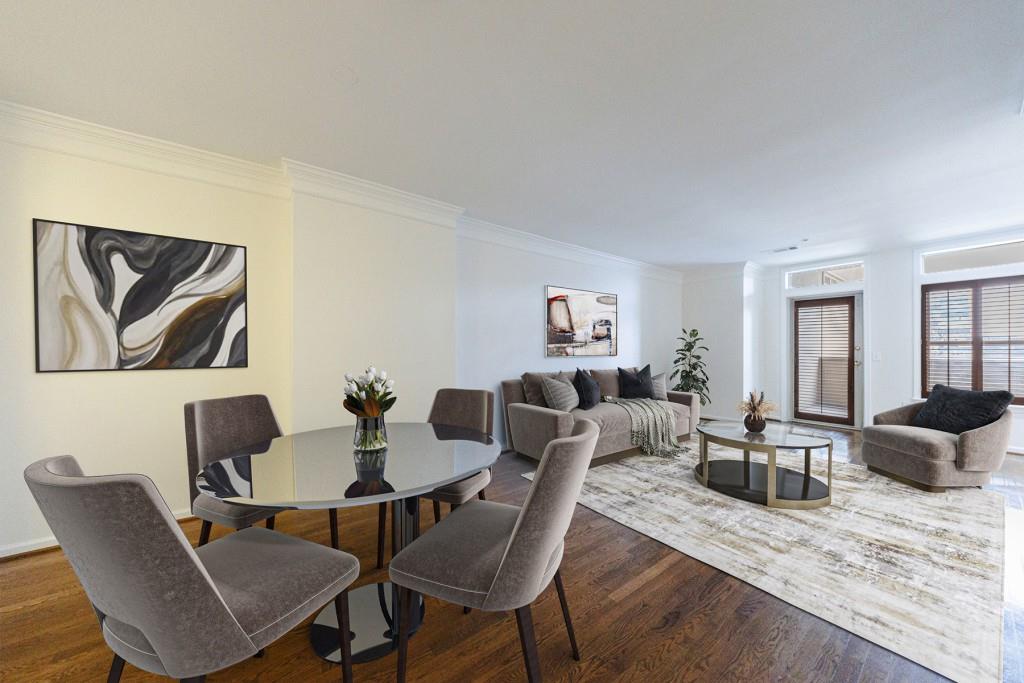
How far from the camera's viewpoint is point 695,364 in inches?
255

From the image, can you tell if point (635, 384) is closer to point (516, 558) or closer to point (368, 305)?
point (368, 305)

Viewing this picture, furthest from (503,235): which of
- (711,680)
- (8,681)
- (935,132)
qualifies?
(8,681)

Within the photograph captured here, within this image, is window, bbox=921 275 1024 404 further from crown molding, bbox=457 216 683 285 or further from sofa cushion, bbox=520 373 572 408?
sofa cushion, bbox=520 373 572 408

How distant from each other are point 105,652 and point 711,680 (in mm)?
2388

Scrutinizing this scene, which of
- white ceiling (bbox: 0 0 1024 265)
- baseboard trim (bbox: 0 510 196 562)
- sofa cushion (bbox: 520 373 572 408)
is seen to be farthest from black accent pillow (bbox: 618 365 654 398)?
baseboard trim (bbox: 0 510 196 562)

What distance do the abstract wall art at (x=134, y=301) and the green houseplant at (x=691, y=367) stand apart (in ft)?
19.8

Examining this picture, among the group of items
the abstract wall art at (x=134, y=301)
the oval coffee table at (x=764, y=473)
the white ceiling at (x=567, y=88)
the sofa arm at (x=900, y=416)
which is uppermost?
the white ceiling at (x=567, y=88)

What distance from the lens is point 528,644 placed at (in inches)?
48.3

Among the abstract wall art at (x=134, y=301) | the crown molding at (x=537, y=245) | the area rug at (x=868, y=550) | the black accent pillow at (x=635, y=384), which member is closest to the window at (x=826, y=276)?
the crown molding at (x=537, y=245)

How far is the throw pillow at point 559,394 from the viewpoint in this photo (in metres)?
4.23

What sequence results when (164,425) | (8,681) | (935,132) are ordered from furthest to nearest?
(164,425) < (935,132) < (8,681)

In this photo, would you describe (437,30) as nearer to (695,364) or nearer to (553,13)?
(553,13)

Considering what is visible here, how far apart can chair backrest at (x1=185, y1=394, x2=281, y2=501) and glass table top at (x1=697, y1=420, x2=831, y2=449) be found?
3.50 metres

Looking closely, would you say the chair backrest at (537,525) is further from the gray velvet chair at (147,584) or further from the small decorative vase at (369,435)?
the small decorative vase at (369,435)
